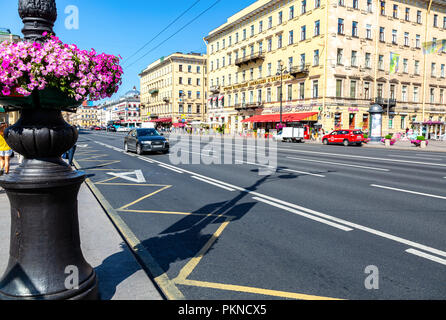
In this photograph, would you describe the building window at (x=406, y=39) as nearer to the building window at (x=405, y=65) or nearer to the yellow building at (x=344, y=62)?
the yellow building at (x=344, y=62)

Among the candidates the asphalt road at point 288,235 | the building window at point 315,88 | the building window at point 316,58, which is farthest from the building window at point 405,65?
the asphalt road at point 288,235

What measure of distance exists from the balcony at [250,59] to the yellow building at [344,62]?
0.48ft

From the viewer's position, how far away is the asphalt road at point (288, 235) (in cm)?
354

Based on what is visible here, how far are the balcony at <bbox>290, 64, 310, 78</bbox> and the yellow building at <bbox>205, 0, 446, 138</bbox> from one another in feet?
0.40

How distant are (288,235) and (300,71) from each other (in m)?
39.6

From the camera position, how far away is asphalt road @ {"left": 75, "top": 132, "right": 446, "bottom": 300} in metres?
3.54

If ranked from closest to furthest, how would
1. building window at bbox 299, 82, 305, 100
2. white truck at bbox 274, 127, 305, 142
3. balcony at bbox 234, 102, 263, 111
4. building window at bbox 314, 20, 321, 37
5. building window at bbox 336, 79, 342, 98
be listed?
white truck at bbox 274, 127, 305, 142 → building window at bbox 336, 79, 342, 98 → building window at bbox 314, 20, 321, 37 → building window at bbox 299, 82, 305, 100 → balcony at bbox 234, 102, 263, 111

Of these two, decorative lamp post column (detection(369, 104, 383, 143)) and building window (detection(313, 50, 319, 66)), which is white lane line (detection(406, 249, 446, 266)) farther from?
building window (detection(313, 50, 319, 66))

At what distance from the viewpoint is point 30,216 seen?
276 cm

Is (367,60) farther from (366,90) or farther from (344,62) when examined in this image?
(344,62)

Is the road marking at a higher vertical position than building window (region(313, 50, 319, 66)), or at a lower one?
lower

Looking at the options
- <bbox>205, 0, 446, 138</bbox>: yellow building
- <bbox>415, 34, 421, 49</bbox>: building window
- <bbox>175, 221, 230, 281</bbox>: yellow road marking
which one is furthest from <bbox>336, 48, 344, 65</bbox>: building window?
<bbox>175, 221, 230, 281</bbox>: yellow road marking

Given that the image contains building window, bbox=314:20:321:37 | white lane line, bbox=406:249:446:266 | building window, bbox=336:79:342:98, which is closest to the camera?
white lane line, bbox=406:249:446:266

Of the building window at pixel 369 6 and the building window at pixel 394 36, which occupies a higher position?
the building window at pixel 369 6
